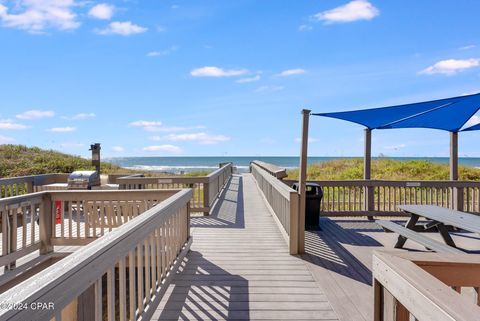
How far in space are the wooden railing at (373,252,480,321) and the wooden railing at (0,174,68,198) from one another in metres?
7.68

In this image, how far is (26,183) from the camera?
7.93 metres

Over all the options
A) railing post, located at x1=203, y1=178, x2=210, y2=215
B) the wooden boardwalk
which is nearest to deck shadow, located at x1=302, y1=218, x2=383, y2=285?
the wooden boardwalk

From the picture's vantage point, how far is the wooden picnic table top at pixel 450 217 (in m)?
4.02

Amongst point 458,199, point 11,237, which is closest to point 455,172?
point 458,199

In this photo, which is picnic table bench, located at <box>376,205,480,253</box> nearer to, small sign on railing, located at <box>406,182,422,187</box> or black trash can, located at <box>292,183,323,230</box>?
black trash can, located at <box>292,183,323,230</box>

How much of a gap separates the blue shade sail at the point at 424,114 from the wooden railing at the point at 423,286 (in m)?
4.15

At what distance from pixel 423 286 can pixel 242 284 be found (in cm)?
258

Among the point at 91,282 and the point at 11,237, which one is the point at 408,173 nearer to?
the point at 11,237

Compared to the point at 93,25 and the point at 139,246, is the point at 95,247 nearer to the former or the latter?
the point at 139,246

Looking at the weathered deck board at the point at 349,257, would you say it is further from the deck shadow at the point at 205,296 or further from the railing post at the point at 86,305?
the railing post at the point at 86,305

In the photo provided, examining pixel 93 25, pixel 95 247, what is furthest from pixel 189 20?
pixel 95 247

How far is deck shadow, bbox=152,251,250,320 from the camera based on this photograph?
2.88 meters

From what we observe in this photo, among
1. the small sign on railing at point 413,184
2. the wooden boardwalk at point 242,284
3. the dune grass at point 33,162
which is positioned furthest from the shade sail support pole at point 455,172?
the dune grass at point 33,162

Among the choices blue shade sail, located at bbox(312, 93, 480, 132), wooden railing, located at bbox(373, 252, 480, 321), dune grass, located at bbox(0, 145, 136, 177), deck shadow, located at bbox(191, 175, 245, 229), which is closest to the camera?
wooden railing, located at bbox(373, 252, 480, 321)
